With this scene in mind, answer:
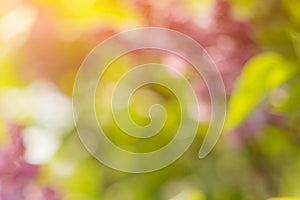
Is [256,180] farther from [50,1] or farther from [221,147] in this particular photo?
[50,1]

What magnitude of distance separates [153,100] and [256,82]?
2.6 inches

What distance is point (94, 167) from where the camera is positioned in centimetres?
36

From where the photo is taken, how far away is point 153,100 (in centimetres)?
35

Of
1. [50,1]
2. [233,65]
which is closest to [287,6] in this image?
[233,65]

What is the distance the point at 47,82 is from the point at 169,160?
0.31 ft

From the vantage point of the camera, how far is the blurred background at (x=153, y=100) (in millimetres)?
333

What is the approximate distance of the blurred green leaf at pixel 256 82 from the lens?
0.32m

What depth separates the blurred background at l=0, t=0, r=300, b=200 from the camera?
0.33 metres

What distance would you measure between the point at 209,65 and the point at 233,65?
0.01 meters

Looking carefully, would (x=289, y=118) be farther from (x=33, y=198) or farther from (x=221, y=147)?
(x=33, y=198)

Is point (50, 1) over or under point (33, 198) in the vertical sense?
over

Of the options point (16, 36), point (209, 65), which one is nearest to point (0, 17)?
point (16, 36)

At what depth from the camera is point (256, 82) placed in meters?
0.33

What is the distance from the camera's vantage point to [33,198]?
0.34 m
